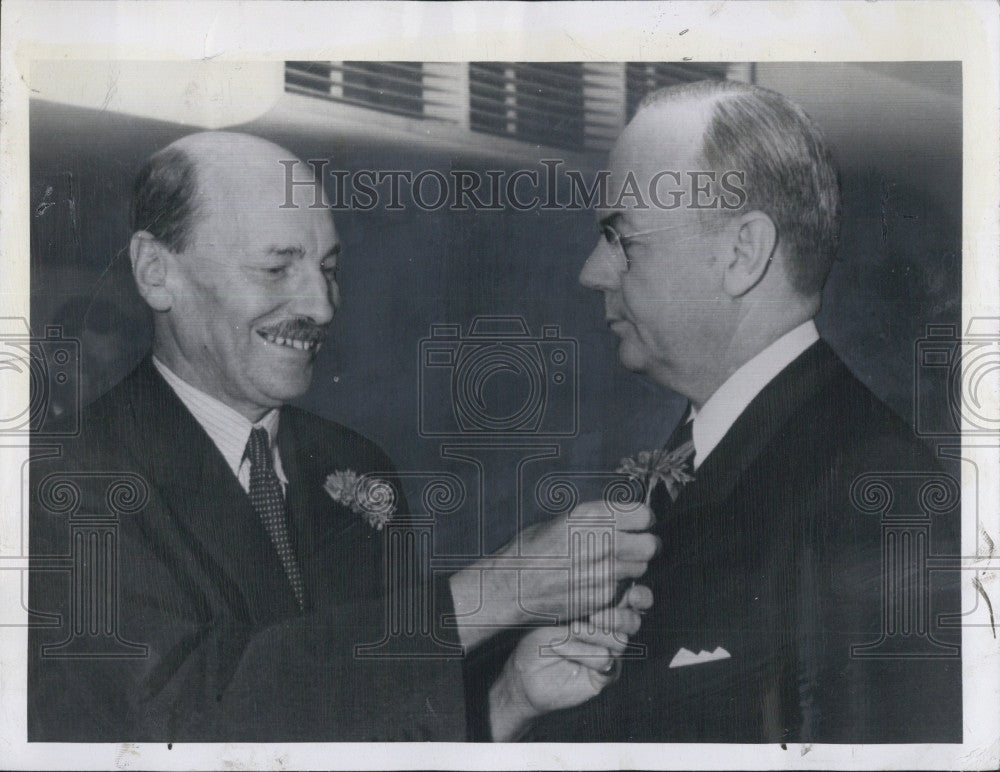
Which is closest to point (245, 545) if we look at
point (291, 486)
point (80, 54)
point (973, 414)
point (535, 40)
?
point (291, 486)

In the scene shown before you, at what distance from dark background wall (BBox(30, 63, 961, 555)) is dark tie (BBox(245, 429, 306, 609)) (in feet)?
0.71

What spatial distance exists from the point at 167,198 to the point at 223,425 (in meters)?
0.70

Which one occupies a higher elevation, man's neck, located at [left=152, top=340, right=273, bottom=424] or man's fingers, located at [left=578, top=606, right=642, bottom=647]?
man's neck, located at [left=152, top=340, right=273, bottom=424]

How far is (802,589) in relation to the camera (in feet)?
9.68

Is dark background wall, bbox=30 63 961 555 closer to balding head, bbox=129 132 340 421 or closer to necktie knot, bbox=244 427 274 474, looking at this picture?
balding head, bbox=129 132 340 421

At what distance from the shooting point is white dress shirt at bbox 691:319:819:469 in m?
2.96

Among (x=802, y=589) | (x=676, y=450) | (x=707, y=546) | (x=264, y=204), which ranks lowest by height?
(x=802, y=589)

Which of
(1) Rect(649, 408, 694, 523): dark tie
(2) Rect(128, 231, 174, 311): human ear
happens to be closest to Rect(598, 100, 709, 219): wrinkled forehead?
(1) Rect(649, 408, 694, 523): dark tie

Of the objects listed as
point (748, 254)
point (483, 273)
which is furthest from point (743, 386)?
point (483, 273)

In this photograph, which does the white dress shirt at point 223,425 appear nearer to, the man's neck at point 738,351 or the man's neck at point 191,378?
the man's neck at point 191,378

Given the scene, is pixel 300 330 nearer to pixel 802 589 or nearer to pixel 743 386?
pixel 743 386

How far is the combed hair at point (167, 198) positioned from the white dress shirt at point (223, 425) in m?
0.40

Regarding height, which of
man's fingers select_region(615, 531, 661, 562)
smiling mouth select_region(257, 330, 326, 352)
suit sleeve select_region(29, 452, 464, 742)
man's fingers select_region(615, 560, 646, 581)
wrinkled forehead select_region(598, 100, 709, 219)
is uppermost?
wrinkled forehead select_region(598, 100, 709, 219)

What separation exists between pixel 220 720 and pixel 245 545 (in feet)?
1.76
